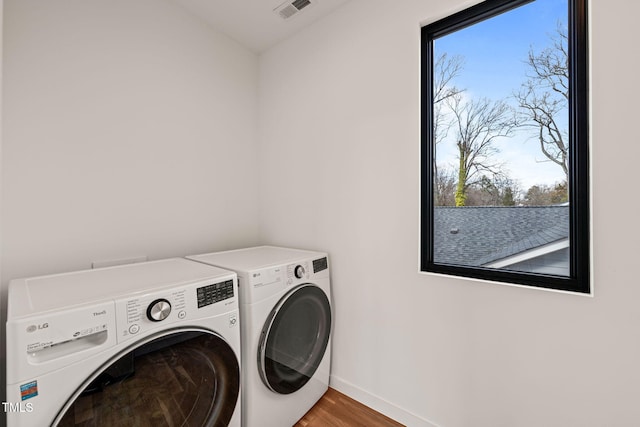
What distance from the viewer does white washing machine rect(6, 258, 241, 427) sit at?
72 centimetres

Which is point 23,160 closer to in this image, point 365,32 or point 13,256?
point 13,256

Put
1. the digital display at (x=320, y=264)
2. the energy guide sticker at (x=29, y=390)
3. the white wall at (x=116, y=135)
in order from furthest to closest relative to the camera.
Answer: the digital display at (x=320, y=264) → the white wall at (x=116, y=135) → the energy guide sticker at (x=29, y=390)

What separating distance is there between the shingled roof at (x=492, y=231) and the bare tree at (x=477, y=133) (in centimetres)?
10

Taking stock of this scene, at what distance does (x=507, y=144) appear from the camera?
1295 millimetres

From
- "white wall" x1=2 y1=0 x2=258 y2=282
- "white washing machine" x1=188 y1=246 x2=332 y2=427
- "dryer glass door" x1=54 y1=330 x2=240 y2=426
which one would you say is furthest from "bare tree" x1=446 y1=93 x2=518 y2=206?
"white wall" x1=2 y1=0 x2=258 y2=282

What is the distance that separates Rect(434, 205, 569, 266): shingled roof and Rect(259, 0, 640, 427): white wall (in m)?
0.13

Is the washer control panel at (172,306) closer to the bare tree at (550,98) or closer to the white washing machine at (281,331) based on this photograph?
the white washing machine at (281,331)

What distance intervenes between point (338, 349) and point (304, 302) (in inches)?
20.1

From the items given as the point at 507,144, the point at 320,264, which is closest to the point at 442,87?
the point at 507,144

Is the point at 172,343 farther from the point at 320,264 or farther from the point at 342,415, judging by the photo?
the point at 342,415

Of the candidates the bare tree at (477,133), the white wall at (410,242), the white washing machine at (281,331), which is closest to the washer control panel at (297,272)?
the white washing machine at (281,331)

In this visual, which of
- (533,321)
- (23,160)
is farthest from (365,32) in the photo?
(23,160)

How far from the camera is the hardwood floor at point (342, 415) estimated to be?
4.90 ft

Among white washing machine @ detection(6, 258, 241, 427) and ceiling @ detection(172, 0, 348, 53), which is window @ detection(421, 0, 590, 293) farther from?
white washing machine @ detection(6, 258, 241, 427)
